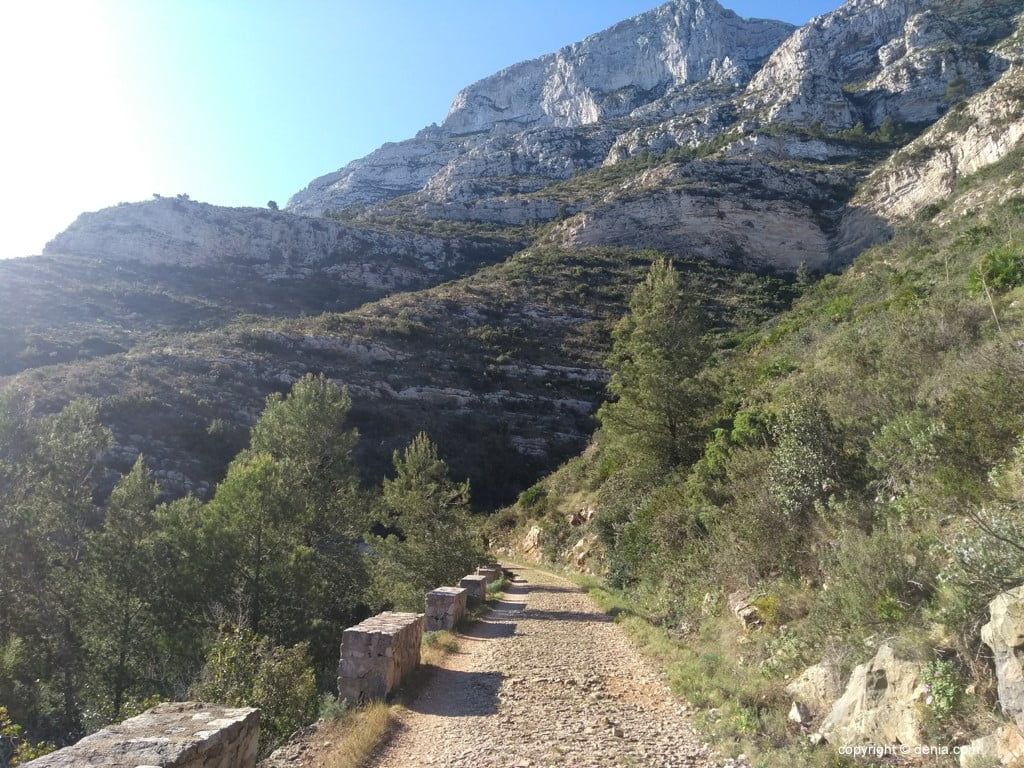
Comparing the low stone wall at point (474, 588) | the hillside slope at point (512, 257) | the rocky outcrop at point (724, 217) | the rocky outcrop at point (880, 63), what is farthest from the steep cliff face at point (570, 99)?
the low stone wall at point (474, 588)

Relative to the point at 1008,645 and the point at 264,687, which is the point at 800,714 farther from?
the point at 264,687

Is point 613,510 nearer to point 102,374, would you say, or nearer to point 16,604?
point 16,604

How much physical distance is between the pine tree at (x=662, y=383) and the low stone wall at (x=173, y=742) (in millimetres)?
11752

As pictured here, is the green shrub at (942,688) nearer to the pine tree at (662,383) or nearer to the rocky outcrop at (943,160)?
the pine tree at (662,383)

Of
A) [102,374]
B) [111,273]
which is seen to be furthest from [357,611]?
[111,273]

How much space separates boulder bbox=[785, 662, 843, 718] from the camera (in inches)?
183

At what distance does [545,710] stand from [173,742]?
386cm

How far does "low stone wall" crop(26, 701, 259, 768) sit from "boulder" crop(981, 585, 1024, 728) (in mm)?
4889

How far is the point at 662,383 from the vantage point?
14352 mm

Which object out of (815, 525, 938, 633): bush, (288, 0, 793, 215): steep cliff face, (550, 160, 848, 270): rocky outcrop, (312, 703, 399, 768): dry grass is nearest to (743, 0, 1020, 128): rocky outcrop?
(288, 0, 793, 215): steep cliff face

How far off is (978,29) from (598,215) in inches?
2138

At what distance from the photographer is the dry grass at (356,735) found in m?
4.95

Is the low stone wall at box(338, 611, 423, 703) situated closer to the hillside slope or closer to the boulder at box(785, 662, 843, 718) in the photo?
the boulder at box(785, 662, 843, 718)

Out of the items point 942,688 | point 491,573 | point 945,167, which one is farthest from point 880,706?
point 945,167
